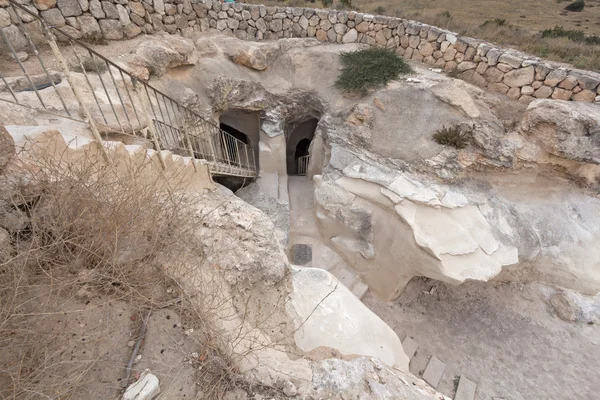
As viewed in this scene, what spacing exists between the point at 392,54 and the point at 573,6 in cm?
2610

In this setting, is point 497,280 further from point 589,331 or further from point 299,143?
point 299,143

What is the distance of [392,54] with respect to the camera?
825 centimetres

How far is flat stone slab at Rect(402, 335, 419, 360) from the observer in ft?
21.0

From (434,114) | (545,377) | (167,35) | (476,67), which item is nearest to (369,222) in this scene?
(434,114)

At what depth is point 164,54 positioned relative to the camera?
22.4ft

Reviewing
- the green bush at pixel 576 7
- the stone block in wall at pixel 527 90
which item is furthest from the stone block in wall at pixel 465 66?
the green bush at pixel 576 7

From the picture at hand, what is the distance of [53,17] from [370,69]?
749 centimetres

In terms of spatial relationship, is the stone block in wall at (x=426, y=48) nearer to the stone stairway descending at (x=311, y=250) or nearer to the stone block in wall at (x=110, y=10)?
the stone stairway descending at (x=311, y=250)

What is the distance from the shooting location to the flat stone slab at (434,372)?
6.01m

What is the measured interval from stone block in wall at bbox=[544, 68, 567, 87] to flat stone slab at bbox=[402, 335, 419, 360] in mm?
7038

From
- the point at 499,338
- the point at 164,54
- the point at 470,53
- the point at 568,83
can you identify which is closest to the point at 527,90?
the point at 568,83

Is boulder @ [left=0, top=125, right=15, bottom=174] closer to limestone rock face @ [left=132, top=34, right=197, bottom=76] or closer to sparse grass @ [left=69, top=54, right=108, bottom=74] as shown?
sparse grass @ [left=69, top=54, right=108, bottom=74]

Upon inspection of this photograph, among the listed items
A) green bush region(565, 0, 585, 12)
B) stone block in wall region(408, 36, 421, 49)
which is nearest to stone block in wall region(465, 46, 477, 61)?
stone block in wall region(408, 36, 421, 49)

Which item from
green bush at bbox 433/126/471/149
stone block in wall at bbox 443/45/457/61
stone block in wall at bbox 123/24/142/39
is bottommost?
green bush at bbox 433/126/471/149
